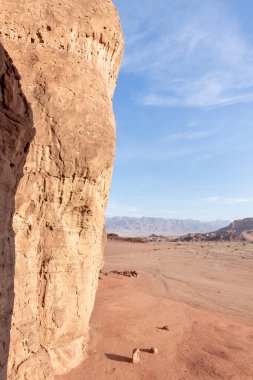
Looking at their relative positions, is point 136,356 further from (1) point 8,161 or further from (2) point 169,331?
(1) point 8,161

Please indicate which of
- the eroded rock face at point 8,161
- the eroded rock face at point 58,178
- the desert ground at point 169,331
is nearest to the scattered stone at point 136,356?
the desert ground at point 169,331

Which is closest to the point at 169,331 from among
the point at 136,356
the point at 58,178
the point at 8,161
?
the point at 136,356

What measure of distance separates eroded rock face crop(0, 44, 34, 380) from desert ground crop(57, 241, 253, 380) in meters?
3.84

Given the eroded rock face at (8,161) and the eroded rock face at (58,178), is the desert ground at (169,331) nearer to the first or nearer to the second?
the eroded rock face at (58,178)

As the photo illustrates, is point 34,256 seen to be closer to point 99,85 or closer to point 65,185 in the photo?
point 65,185

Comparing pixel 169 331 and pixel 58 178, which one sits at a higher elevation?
pixel 58 178

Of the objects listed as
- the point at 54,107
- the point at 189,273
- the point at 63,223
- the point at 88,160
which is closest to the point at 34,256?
the point at 63,223

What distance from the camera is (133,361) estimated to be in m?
7.50

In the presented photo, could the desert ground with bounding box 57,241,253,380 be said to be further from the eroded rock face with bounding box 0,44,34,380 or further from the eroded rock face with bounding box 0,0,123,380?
the eroded rock face with bounding box 0,44,34,380

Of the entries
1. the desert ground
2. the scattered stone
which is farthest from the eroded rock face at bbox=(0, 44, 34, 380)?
the scattered stone

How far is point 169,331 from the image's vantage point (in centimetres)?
962

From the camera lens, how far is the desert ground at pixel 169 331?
7.32 meters

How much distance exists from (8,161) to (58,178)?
107 inches

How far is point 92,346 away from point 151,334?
1.96 m
